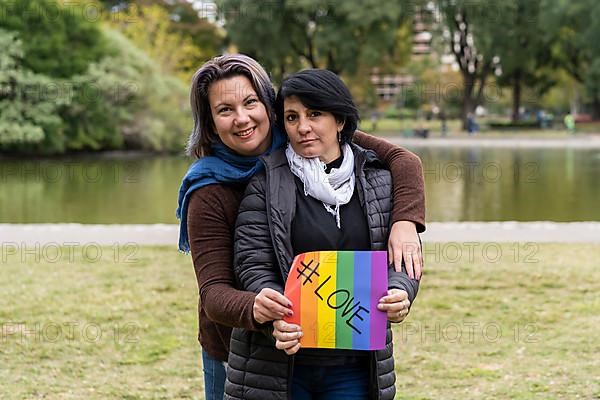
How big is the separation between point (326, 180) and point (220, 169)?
0.29 metres

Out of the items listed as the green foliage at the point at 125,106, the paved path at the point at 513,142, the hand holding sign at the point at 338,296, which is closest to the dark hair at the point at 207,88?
the hand holding sign at the point at 338,296

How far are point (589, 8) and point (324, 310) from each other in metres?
37.0

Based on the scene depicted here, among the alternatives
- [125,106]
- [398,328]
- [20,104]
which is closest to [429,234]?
[398,328]

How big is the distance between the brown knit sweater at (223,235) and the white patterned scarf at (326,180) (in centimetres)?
16

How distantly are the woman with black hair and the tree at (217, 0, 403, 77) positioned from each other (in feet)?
114

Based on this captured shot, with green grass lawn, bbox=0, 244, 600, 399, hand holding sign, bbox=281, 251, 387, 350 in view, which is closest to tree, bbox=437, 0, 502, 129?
green grass lawn, bbox=0, 244, 600, 399

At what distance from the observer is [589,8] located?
35.9 m

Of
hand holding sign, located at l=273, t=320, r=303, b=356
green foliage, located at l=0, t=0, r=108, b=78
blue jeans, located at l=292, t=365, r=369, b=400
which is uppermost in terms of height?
green foliage, located at l=0, t=0, r=108, b=78

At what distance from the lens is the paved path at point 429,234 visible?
8.38 m

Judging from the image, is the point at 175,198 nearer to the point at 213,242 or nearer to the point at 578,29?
the point at 213,242

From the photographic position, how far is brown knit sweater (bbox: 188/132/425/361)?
2.06 m

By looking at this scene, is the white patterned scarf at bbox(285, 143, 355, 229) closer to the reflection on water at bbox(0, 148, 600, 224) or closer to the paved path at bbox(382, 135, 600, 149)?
the reflection on water at bbox(0, 148, 600, 224)

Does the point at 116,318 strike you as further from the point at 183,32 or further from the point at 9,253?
the point at 183,32

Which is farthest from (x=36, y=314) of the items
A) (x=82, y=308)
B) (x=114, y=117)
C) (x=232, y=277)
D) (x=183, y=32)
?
(x=183, y=32)
